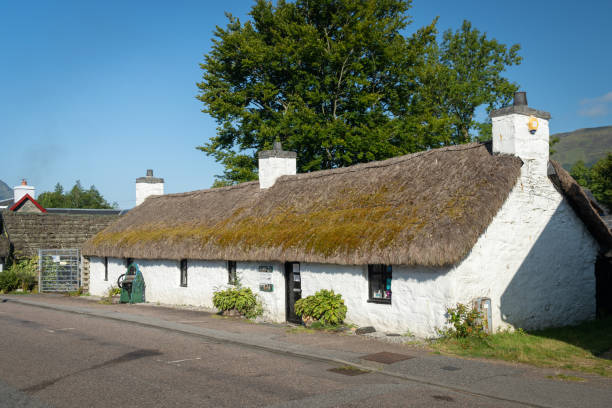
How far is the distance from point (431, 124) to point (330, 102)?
236 inches

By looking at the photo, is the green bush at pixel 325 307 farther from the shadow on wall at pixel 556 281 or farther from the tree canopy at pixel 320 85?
the tree canopy at pixel 320 85

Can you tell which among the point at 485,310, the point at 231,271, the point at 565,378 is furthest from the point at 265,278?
the point at 565,378

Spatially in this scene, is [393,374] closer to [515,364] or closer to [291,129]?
[515,364]

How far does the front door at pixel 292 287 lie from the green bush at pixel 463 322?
17.9ft

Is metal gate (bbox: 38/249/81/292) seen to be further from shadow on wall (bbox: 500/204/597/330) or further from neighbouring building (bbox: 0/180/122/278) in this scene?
shadow on wall (bbox: 500/204/597/330)

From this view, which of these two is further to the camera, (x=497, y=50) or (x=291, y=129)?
(x=497, y=50)

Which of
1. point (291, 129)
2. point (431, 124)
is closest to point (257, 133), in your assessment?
point (291, 129)

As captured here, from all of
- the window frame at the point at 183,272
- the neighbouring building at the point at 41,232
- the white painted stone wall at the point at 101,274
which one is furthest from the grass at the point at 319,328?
the neighbouring building at the point at 41,232

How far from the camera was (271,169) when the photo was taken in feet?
73.4

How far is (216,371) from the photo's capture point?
993 centimetres

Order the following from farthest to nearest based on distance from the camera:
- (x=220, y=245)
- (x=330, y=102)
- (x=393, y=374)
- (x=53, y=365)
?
(x=330, y=102), (x=220, y=245), (x=53, y=365), (x=393, y=374)

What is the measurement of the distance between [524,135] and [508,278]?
383 centimetres

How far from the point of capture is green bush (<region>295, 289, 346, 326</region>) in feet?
47.9

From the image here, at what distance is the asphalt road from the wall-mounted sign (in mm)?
4311
